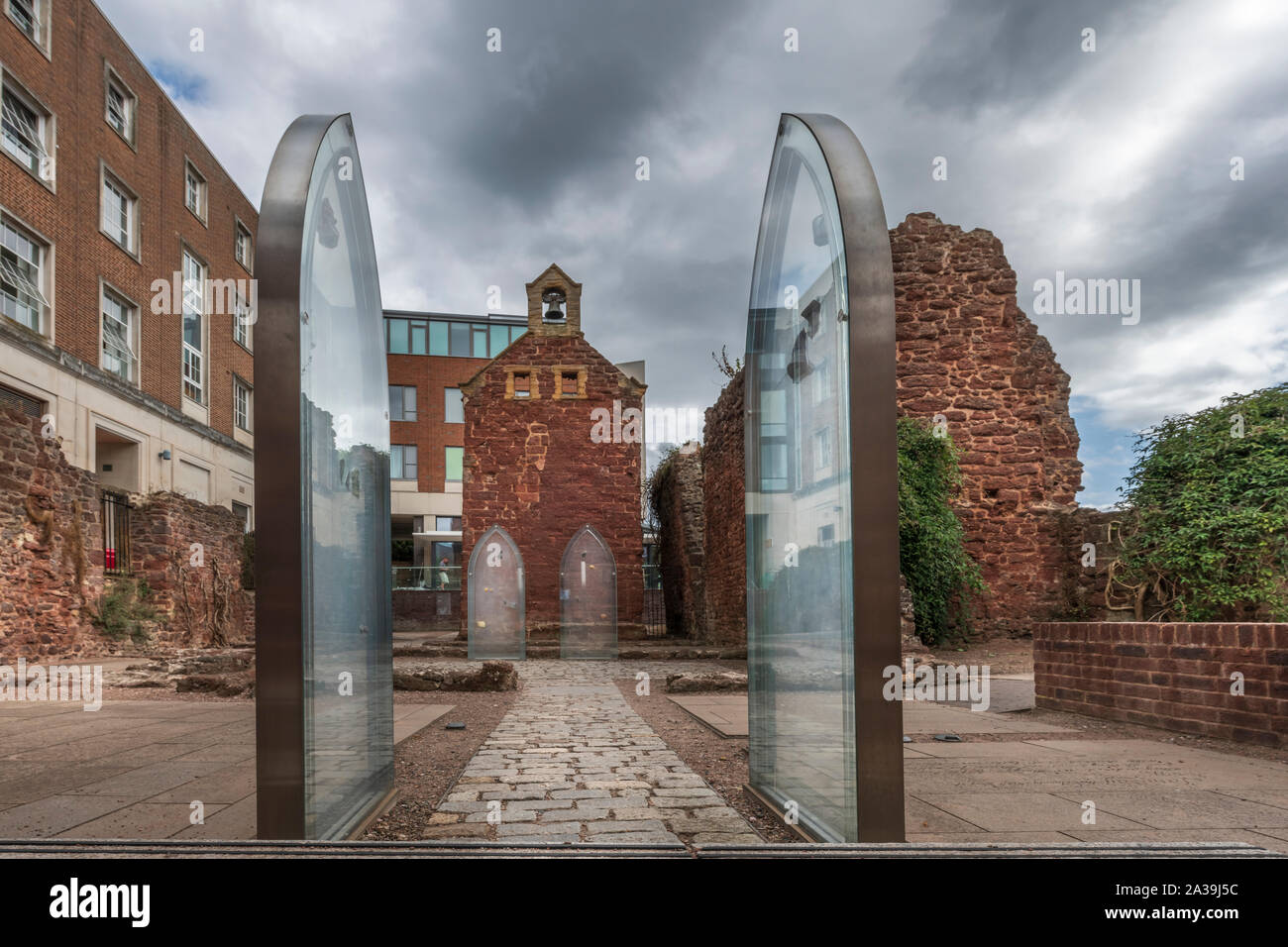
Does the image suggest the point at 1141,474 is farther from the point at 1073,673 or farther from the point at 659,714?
the point at 659,714

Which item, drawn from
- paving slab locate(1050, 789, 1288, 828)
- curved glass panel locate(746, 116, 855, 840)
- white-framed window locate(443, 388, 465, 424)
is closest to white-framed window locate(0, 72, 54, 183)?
curved glass panel locate(746, 116, 855, 840)

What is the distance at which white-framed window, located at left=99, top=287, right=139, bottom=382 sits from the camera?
19109 millimetres

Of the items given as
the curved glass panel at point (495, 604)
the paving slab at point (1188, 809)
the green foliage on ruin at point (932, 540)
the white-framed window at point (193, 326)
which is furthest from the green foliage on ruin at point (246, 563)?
the paving slab at point (1188, 809)

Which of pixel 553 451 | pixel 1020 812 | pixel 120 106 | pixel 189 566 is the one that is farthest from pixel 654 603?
pixel 1020 812

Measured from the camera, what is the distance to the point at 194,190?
24625 mm

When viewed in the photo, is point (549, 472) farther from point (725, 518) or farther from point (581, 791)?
point (581, 791)

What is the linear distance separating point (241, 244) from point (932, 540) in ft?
84.4

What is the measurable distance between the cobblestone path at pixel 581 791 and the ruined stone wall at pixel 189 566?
13534mm

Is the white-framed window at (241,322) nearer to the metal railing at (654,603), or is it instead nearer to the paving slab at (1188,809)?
the metal railing at (654,603)

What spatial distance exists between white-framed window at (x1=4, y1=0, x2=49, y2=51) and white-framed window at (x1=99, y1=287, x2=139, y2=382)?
5.23 metres

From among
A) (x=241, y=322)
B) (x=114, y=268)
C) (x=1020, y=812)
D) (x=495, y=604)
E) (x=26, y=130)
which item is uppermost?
(x=26, y=130)

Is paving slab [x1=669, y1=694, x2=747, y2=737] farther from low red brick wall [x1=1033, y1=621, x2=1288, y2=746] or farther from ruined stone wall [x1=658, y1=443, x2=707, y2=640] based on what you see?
ruined stone wall [x1=658, y1=443, x2=707, y2=640]

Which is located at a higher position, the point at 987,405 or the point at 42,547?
the point at 987,405

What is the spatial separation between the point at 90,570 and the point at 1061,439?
1829cm
